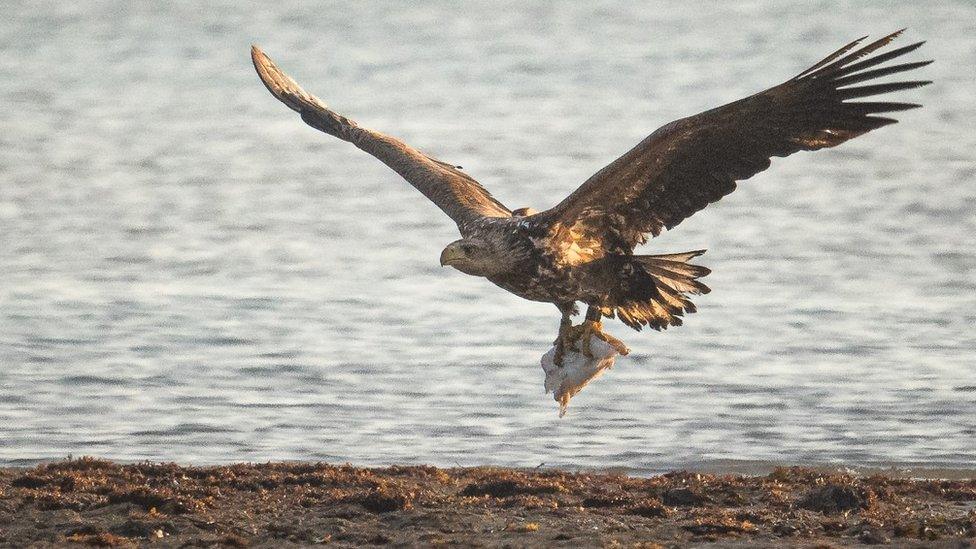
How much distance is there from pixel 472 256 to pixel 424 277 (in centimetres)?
573

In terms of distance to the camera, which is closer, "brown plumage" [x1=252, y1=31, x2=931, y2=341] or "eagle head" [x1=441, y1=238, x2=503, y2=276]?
"brown plumage" [x1=252, y1=31, x2=931, y2=341]

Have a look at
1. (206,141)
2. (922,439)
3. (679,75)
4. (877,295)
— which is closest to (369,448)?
(922,439)

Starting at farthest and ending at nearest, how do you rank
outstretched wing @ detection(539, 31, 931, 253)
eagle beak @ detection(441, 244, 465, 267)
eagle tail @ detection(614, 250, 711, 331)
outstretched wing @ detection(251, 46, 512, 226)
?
outstretched wing @ detection(251, 46, 512, 226), eagle tail @ detection(614, 250, 711, 331), eagle beak @ detection(441, 244, 465, 267), outstretched wing @ detection(539, 31, 931, 253)

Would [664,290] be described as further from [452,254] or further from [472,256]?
[452,254]

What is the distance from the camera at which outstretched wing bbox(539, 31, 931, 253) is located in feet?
28.5

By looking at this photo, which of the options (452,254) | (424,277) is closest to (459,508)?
(452,254)

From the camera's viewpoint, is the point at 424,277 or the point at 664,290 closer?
the point at 664,290

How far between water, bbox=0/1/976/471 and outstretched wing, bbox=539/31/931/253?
1880 millimetres

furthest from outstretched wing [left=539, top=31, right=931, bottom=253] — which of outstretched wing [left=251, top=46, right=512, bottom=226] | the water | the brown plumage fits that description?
the water

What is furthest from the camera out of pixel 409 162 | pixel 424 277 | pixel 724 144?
pixel 424 277

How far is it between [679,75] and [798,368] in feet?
48.5

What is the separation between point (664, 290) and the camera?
9.48 meters

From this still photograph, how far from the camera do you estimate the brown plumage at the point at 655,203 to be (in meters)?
8.71

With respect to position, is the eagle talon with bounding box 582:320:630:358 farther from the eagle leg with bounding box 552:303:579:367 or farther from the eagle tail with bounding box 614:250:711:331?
the eagle tail with bounding box 614:250:711:331
